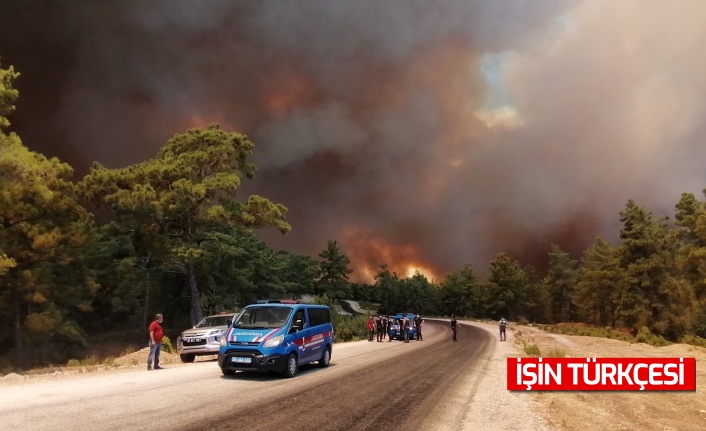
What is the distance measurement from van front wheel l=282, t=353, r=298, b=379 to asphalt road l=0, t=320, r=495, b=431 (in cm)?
28

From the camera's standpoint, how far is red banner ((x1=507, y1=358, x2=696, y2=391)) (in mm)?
14523

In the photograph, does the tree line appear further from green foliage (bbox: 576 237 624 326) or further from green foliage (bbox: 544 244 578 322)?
green foliage (bbox: 544 244 578 322)

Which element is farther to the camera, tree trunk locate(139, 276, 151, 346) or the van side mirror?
tree trunk locate(139, 276, 151, 346)

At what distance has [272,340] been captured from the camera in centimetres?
1334

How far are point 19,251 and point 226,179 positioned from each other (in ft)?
46.3

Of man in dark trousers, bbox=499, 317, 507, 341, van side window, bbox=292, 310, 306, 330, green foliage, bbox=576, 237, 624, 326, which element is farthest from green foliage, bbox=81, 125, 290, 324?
green foliage, bbox=576, 237, 624, 326

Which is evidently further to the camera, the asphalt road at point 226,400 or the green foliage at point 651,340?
the green foliage at point 651,340

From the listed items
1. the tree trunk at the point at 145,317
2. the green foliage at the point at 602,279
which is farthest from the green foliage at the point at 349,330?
the green foliage at the point at 602,279

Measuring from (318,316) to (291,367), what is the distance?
9.07 feet

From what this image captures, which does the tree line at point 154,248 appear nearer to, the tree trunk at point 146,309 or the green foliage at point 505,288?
the tree trunk at point 146,309

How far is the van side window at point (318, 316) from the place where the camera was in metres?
15.7

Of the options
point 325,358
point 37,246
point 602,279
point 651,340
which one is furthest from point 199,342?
point 602,279

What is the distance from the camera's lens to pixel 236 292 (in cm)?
5225

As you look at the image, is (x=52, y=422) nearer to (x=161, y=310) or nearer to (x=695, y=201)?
(x=161, y=310)
